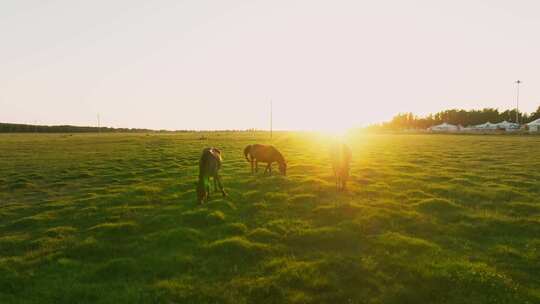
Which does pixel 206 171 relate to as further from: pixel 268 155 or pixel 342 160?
pixel 268 155

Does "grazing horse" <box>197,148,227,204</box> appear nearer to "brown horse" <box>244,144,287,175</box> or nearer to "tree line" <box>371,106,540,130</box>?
"brown horse" <box>244,144,287,175</box>

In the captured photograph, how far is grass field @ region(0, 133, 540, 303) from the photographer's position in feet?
29.8

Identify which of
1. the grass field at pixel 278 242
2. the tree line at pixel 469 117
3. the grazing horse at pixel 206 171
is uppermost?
the tree line at pixel 469 117

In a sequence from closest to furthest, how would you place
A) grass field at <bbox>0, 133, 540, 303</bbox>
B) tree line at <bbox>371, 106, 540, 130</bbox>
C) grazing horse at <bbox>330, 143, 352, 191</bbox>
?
grass field at <bbox>0, 133, 540, 303</bbox> < grazing horse at <bbox>330, 143, 352, 191</bbox> < tree line at <bbox>371, 106, 540, 130</bbox>

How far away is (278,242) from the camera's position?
1212 cm

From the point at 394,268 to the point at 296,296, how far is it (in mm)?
3026

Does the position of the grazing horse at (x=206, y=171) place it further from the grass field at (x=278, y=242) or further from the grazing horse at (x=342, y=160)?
the grazing horse at (x=342, y=160)

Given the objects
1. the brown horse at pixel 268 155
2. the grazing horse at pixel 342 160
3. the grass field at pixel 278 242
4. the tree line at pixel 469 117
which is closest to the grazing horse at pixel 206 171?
the grass field at pixel 278 242

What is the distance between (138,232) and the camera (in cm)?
1350

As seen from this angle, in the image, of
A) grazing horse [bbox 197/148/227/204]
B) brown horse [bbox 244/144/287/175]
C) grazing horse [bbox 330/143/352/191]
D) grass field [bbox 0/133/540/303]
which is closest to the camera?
grass field [bbox 0/133/540/303]

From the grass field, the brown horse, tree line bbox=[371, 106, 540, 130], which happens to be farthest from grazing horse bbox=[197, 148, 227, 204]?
tree line bbox=[371, 106, 540, 130]

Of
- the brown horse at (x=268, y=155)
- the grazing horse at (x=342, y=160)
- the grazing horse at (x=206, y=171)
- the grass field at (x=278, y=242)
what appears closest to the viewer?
the grass field at (x=278, y=242)

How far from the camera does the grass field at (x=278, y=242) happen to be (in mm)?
9086

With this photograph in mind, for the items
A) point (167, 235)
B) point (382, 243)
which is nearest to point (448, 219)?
point (382, 243)
